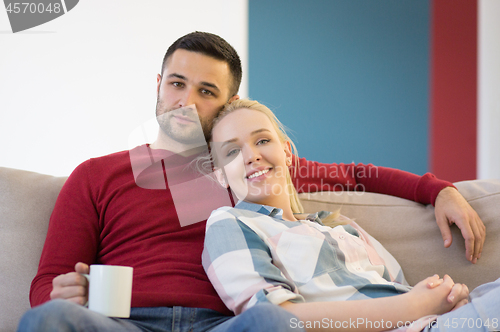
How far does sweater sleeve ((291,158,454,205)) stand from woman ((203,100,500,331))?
0.15 metres

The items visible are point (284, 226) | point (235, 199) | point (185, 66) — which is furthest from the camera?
point (185, 66)

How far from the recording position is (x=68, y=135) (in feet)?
7.61

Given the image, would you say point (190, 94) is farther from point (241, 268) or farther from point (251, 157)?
point (241, 268)

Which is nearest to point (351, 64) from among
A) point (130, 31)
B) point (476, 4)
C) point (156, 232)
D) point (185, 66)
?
point (476, 4)

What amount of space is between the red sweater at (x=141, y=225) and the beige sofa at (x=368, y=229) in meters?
0.10

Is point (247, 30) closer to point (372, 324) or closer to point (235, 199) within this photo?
point (235, 199)

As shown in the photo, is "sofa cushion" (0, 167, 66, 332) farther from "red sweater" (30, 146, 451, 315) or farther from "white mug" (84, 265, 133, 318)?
"white mug" (84, 265, 133, 318)

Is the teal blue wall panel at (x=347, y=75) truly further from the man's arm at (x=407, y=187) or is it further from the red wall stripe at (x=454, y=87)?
the man's arm at (x=407, y=187)

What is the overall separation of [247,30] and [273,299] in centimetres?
215

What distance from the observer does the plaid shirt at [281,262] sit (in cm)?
88

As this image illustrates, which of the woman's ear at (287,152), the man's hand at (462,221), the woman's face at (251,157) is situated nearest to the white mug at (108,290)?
the woman's face at (251,157)

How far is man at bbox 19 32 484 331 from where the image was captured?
81cm

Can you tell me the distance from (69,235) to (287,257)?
22.2 inches

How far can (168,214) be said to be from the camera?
115 cm
